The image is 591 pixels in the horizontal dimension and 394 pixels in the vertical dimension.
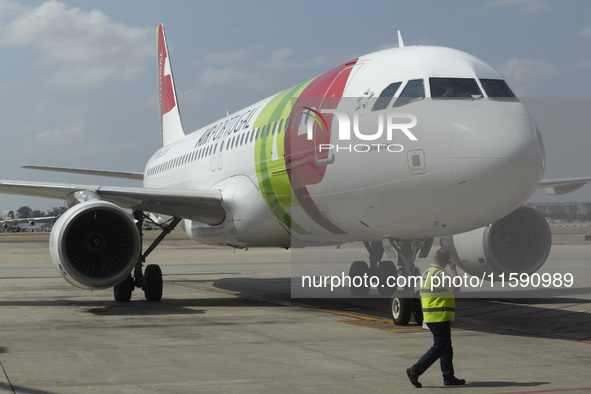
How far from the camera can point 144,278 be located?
15.3 m

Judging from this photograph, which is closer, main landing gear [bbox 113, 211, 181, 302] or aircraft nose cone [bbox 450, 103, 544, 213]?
aircraft nose cone [bbox 450, 103, 544, 213]

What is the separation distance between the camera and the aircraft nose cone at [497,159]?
831cm

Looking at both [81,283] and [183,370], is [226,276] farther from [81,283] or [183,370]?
[183,370]

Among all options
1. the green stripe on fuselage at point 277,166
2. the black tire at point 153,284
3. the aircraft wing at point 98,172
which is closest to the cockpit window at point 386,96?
the green stripe on fuselage at point 277,166

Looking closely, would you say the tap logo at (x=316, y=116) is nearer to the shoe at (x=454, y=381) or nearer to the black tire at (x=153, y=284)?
the shoe at (x=454, y=381)

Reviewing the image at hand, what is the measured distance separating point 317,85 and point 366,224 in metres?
2.69

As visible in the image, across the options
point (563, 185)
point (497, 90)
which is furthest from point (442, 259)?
point (563, 185)

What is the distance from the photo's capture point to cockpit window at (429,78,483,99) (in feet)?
30.6

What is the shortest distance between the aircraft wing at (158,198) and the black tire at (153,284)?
1.25 meters

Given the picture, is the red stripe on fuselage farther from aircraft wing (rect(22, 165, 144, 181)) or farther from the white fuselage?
aircraft wing (rect(22, 165, 144, 181))

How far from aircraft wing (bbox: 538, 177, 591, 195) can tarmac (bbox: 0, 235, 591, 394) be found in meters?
2.24

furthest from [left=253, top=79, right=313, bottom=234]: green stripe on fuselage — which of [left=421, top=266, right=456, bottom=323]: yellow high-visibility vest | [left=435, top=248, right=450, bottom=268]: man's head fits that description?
[left=421, top=266, right=456, bottom=323]: yellow high-visibility vest

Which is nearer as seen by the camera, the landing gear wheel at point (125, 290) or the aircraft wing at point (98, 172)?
the landing gear wheel at point (125, 290)

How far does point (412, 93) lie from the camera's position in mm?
9586
